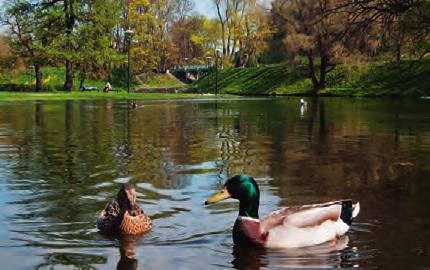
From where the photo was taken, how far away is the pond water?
269 inches

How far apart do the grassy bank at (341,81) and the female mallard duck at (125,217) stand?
5605cm

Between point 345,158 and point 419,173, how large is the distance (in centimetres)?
248

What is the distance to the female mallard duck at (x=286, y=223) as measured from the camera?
6.96 meters

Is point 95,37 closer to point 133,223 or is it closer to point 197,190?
point 197,190

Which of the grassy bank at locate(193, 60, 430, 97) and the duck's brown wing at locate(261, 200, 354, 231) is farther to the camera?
the grassy bank at locate(193, 60, 430, 97)

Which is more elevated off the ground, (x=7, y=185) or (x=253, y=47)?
(x=253, y=47)

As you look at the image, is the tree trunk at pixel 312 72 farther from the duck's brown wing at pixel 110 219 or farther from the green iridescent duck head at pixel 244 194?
the green iridescent duck head at pixel 244 194

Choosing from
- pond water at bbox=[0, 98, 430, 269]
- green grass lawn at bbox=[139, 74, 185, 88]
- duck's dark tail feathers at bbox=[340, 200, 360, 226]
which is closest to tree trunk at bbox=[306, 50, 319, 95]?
green grass lawn at bbox=[139, 74, 185, 88]

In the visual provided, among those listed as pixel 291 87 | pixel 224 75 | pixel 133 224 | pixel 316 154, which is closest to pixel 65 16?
pixel 291 87

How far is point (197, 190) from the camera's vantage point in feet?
35.2

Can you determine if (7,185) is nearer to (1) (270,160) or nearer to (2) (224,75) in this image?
(1) (270,160)

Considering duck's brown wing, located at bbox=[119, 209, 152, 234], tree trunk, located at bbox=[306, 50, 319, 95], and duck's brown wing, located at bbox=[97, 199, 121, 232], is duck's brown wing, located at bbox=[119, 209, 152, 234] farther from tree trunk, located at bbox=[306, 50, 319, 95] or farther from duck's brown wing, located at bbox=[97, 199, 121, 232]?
tree trunk, located at bbox=[306, 50, 319, 95]

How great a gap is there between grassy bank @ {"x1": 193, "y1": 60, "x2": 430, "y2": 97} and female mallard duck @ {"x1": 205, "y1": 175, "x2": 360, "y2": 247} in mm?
55888

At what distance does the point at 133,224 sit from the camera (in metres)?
7.69
